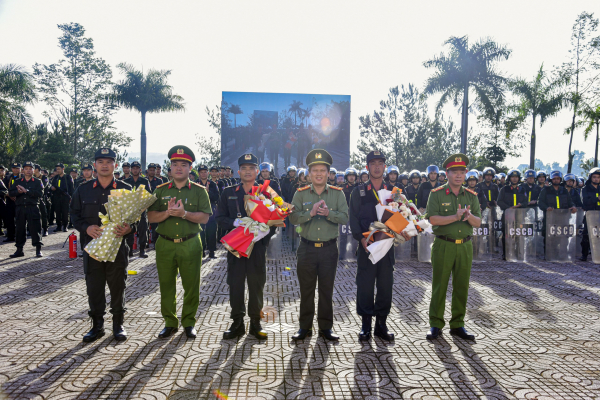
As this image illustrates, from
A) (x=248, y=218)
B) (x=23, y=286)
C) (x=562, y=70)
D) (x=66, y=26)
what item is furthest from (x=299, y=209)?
(x=66, y=26)

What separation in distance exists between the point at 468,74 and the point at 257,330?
2803 cm

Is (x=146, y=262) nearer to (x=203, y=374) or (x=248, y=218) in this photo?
(x=248, y=218)

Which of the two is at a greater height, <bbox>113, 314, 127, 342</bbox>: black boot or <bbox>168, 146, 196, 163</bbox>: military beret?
<bbox>168, 146, 196, 163</bbox>: military beret

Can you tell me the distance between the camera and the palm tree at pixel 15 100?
2309cm

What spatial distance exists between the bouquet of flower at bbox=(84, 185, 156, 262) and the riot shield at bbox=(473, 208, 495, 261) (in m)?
8.63

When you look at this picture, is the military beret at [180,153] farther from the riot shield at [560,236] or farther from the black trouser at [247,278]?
the riot shield at [560,236]

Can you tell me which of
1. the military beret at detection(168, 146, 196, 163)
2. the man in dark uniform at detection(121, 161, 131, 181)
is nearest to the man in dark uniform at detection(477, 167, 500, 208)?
the military beret at detection(168, 146, 196, 163)

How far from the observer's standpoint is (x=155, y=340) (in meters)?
4.88

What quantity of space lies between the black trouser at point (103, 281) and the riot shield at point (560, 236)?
10.2m

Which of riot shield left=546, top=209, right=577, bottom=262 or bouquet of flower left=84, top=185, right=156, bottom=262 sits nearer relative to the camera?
bouquet of flower left=84, top=185, right=156, bottom=262

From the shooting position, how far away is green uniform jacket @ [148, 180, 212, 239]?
5.09 m

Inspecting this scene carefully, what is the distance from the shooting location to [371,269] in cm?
520

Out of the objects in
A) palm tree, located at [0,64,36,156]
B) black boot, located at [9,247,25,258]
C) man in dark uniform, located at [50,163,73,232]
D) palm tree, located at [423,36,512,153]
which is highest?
palm tree, located at [423,36,512,153]

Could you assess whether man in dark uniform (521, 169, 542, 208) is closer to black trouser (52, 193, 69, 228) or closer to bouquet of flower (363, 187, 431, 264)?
bouquet of flower (363, 187, 431, 264)
